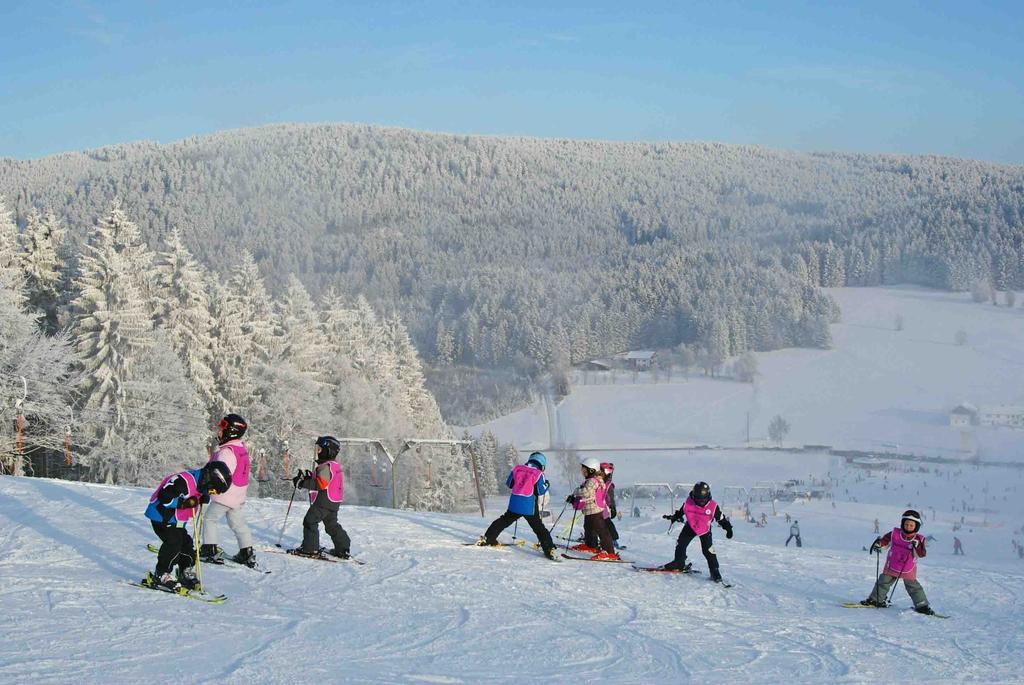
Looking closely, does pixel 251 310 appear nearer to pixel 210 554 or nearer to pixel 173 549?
pixel 210 554

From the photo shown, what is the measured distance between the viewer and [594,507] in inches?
519

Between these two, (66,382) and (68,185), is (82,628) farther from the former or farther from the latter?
(68,185)

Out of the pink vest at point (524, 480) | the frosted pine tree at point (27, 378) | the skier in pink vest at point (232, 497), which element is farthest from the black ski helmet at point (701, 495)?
the frosted pine tree at point (27, 378)

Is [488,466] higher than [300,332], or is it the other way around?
[300,332]

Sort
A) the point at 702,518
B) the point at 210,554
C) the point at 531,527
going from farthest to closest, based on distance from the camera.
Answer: the point at 531,527 → the point at 702,518 → the point at 210,554

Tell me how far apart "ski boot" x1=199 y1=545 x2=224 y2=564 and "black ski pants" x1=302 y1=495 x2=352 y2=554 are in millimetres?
1221

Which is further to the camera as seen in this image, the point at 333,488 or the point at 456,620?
the point at 333,488

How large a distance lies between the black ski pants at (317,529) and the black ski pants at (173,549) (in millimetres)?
2407

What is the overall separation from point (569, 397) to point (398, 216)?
252ft

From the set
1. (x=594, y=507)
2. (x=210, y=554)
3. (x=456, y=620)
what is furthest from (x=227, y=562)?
(x=594, y=507)

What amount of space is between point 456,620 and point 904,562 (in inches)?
210

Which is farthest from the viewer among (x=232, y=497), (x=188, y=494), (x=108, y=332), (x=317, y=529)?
(x=108, y=332)

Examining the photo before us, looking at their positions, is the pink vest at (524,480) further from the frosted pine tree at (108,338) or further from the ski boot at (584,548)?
the frosted pine tree at (108,338)

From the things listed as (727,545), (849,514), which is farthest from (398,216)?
(727,545)
